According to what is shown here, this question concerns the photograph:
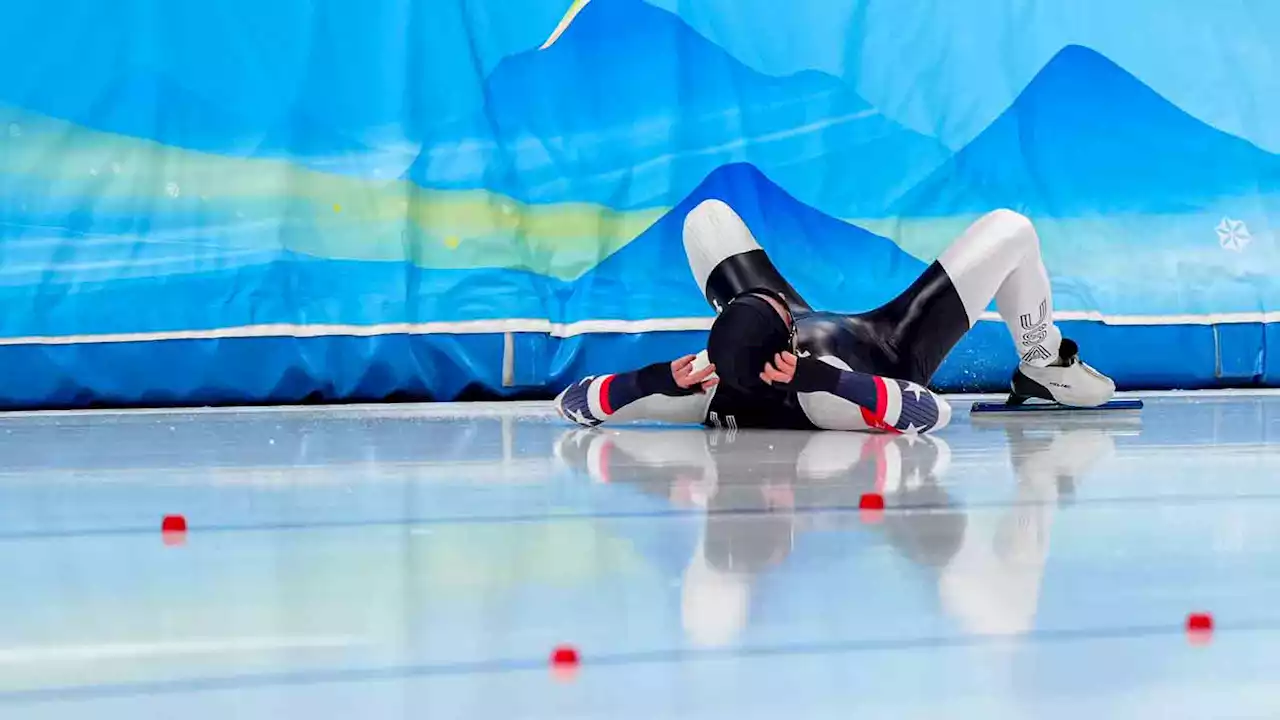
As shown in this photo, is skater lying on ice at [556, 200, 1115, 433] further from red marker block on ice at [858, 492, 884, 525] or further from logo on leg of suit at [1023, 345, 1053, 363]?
red marker block on ice at [858, 492, 884, 525]

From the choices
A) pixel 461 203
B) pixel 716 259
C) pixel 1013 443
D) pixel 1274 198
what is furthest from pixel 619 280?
pixel 1274 198

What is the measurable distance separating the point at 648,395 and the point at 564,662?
5.80 ft

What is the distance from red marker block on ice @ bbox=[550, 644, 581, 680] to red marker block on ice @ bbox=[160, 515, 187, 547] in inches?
23.1

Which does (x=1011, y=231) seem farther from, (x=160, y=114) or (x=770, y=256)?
(x=160, y=114)

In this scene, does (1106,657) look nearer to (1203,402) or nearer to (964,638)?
(964,638)

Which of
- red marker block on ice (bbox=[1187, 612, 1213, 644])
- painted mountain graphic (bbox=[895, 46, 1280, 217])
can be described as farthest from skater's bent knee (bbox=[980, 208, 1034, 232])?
red marker block on ice (bbox=[1187, 612, 1213, 644])

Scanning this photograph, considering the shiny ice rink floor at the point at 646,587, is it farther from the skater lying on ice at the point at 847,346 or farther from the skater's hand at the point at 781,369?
the skater lying on ice at the point at 847,346

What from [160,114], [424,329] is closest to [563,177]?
[424,329]

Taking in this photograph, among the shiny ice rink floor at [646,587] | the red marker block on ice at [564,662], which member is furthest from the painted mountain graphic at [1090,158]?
the red marker block on ice at [564,662]

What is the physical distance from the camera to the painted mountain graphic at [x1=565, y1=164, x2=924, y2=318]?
393 cm

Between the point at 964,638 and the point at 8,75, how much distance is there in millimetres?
3381

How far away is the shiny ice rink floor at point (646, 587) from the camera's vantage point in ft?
2.58

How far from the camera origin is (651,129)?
4.00m

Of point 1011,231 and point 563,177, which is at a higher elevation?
point 563,177
